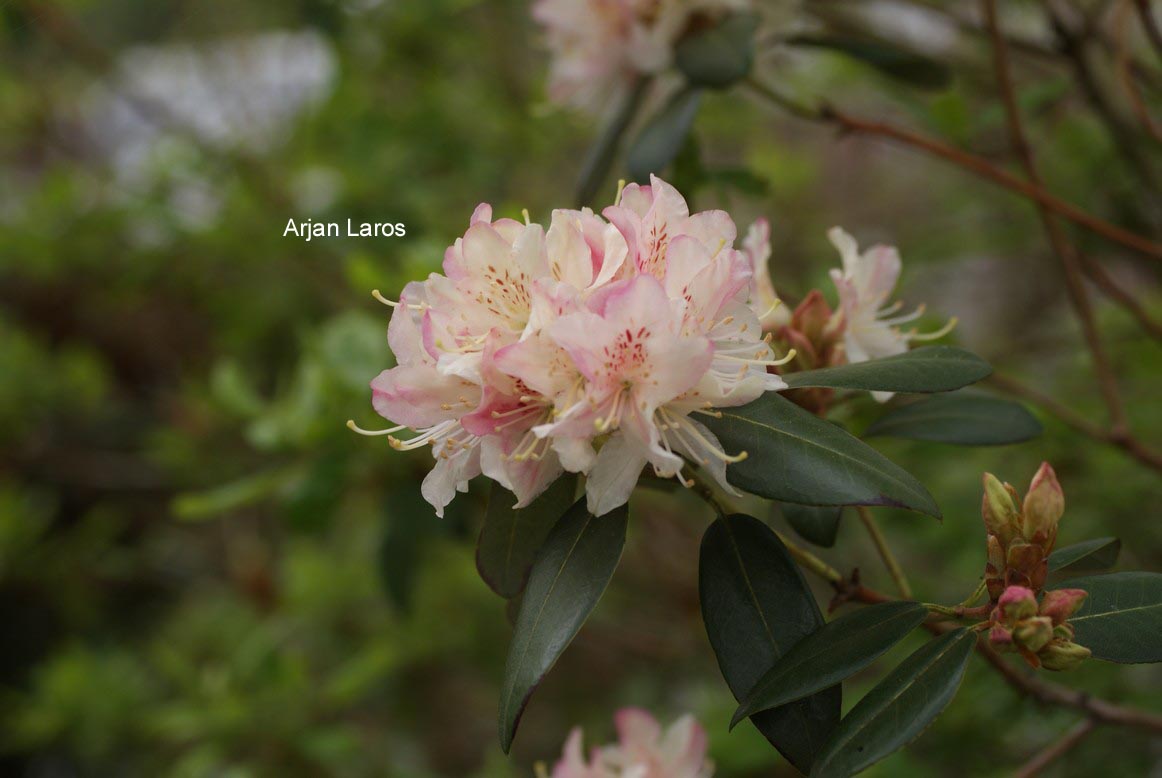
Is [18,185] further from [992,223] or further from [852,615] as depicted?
[852,615]

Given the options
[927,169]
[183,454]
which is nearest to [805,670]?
[183,454]

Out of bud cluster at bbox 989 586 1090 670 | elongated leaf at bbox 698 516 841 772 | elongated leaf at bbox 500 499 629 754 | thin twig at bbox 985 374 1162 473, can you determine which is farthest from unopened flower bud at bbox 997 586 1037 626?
thin twig at bbox 985 374 1162 473

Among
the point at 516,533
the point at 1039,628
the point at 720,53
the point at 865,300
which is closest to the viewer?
the point at 1039,628

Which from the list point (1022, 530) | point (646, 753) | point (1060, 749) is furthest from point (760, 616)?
point (1060, 749)

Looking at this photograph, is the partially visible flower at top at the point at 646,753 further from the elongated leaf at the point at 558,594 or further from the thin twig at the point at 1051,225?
the thin twig at the point at 1051,225

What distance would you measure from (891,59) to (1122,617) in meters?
0.79

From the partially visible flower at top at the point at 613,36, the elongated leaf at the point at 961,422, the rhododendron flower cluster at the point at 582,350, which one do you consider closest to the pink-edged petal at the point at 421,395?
the rhododendron flower cluster at the point at 582,350

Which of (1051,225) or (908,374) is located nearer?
(908,374)

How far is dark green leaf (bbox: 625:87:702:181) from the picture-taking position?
100cm

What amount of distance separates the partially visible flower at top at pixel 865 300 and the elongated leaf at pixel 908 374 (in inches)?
4.1

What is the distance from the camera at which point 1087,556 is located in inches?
25.8

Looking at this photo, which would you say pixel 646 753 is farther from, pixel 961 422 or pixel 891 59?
pixel 891 59

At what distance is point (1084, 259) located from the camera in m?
1.14

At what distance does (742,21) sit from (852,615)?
678mm
